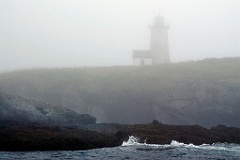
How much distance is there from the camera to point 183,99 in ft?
162

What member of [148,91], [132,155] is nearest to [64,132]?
[132,155]

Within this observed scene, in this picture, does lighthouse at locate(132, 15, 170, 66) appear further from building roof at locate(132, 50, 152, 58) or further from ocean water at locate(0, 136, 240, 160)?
ocean water at locate(0, 136, 240, 160)

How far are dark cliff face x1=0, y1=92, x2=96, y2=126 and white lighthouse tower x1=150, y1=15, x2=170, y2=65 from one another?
43465 millimetres

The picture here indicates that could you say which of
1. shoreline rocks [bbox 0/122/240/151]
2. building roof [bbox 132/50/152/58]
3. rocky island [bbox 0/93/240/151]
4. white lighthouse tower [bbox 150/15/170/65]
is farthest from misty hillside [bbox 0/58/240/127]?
building roof [bbox 132/50/152/58]

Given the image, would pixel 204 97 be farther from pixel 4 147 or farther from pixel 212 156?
pixel 4 147

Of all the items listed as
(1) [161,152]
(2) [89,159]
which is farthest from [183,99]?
(2) [89,159]

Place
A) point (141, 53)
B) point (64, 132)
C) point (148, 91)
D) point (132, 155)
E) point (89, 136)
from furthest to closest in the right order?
point (141, 53), point (148, 91), point (64, 132), point (89, 136), point (132, 155)

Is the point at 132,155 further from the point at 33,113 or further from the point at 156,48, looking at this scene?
the point at 156,48

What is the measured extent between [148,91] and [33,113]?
20995 mm

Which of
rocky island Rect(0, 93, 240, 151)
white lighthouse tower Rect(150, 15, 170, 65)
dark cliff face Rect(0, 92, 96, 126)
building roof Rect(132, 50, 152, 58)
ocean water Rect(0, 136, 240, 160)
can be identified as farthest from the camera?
building roof Rect(132, 50, 152, 58)

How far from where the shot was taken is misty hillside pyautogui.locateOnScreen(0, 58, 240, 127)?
1912 inches

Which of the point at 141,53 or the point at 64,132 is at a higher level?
the point at 141,53

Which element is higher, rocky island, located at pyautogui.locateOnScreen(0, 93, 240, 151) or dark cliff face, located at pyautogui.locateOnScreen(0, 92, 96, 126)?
dark cliff face, located at pyautogui.locateOnScreen(0, 92, 96, 126)

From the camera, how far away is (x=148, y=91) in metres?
53.2
